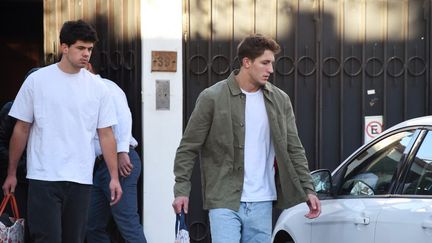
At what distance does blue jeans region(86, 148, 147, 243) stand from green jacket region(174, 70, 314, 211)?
156 cm

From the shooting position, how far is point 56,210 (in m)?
4.83

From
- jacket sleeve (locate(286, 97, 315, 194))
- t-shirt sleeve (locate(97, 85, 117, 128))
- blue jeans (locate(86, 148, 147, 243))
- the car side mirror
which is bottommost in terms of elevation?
blue jeans (locate(86, 148, 147, 243))

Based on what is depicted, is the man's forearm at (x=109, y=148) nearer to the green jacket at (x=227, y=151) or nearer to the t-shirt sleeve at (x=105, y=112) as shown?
the t-shirt sleeve at (x=105, y=112)

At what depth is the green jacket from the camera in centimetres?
457

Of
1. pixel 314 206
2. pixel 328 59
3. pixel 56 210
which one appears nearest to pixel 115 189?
pixel 56 210

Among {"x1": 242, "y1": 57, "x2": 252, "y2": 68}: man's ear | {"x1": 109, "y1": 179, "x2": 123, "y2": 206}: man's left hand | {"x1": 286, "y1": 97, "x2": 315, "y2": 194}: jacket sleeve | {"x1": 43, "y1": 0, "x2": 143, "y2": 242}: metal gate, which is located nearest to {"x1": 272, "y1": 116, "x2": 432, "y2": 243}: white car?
{"x1": 286, "y1": 97, "x2": 315, "y2": 194}: jacket sleeve

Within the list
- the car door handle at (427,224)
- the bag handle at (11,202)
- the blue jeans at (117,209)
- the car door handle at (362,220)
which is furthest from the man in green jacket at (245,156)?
the blue jeans at (117,209)

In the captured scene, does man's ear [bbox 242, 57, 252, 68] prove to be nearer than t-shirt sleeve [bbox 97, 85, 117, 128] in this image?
Yes

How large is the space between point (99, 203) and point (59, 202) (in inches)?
55.0

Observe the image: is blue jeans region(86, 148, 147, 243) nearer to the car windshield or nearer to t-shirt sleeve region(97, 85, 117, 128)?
t-shirt sleeve region(97, 85, 117, 128)

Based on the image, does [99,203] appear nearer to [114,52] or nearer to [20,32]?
[114,52]

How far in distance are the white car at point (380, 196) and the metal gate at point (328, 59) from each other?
252 cm

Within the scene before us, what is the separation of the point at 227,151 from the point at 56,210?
3.79 ft

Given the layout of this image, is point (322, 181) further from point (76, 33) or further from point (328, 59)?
point (328, 59)
